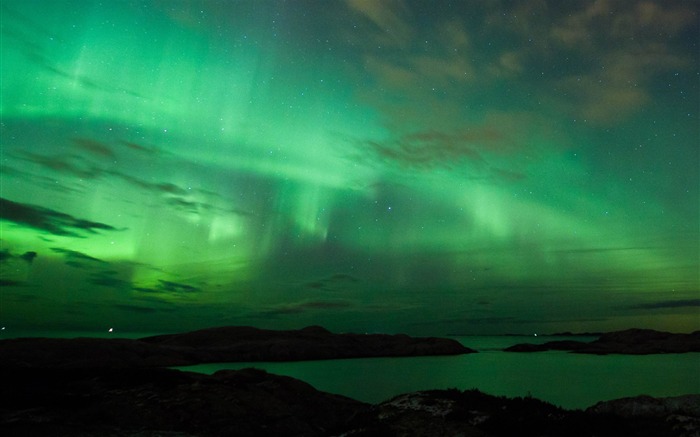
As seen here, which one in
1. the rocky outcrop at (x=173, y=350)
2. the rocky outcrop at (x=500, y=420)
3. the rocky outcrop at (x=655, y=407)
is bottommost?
the rocky outcrop at (x=173, y=350)

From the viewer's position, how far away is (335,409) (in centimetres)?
3759

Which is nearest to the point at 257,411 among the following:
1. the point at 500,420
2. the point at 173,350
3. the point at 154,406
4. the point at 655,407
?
the point at 154,406

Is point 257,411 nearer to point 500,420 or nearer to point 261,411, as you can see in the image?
point 261,411

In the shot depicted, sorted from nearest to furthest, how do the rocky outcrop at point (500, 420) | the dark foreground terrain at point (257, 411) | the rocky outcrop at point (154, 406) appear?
the rocky outcrop at point (500, 420) → the dark foreground terrain at point (257, 411) → the rocky outcrop at point (154, 406)

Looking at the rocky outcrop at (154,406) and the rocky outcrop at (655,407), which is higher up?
the rocky outcrop at (655,407)

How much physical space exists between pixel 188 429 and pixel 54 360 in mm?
A: 90388

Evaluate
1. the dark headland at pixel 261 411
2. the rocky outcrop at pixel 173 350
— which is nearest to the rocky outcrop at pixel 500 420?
the dark headland at pixel 261 411

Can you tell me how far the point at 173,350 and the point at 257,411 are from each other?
118 metres

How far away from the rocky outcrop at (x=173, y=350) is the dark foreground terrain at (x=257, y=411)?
47.0 ft

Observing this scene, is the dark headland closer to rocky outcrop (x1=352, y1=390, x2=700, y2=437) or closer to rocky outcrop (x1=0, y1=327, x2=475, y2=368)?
rocky outcrop (x1=352, y1=390, x2=700, y2=437)

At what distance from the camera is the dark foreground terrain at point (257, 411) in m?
18.8

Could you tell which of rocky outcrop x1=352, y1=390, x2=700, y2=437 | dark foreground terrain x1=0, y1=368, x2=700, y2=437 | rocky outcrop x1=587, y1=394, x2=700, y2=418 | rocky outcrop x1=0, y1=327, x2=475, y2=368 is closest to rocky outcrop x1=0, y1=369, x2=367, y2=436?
dark foreground terrain x1=0, y1=368, x2=700, y2=437

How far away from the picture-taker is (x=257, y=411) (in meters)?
30.8

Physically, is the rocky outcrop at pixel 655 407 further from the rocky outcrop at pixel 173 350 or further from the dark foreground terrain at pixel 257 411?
the rocky outcrop at pixel 173 350
